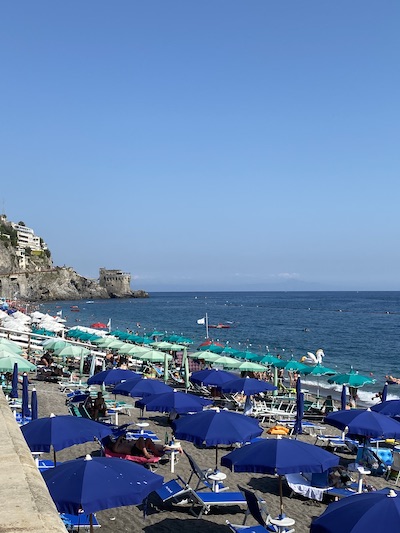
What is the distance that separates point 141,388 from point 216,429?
5368 millimetres

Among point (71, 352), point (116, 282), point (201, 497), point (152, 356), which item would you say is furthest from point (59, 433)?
point (116, 282)

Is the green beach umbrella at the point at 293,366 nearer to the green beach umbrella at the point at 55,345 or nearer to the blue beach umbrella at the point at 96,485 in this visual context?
the green beach umbrella at the point at 55,345

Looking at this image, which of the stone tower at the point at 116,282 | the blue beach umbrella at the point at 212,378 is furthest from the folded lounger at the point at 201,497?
the stone tower at the point at 116,282

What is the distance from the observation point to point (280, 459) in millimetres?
8117

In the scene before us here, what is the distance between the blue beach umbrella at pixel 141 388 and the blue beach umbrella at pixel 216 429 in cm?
441

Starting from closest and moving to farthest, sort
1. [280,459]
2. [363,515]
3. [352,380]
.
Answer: [363,515], [280,459], [352,380]

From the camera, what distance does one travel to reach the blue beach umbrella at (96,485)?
20.9ft

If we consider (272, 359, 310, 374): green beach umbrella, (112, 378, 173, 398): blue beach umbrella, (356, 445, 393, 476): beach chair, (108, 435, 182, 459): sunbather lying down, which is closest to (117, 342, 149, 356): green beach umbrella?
(272, 359, 310, 374): green beach umbrella

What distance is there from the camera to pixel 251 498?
7.96 meters

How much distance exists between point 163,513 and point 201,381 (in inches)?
333

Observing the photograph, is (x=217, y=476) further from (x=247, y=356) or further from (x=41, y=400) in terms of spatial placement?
(x=247, y=356)

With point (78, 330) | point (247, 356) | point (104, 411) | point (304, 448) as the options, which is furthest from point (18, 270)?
point (304, 448)

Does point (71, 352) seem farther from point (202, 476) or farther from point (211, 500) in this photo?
point (211, 500)

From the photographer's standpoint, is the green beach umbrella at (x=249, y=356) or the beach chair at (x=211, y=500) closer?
the beach chair at (x=211, y=500)
